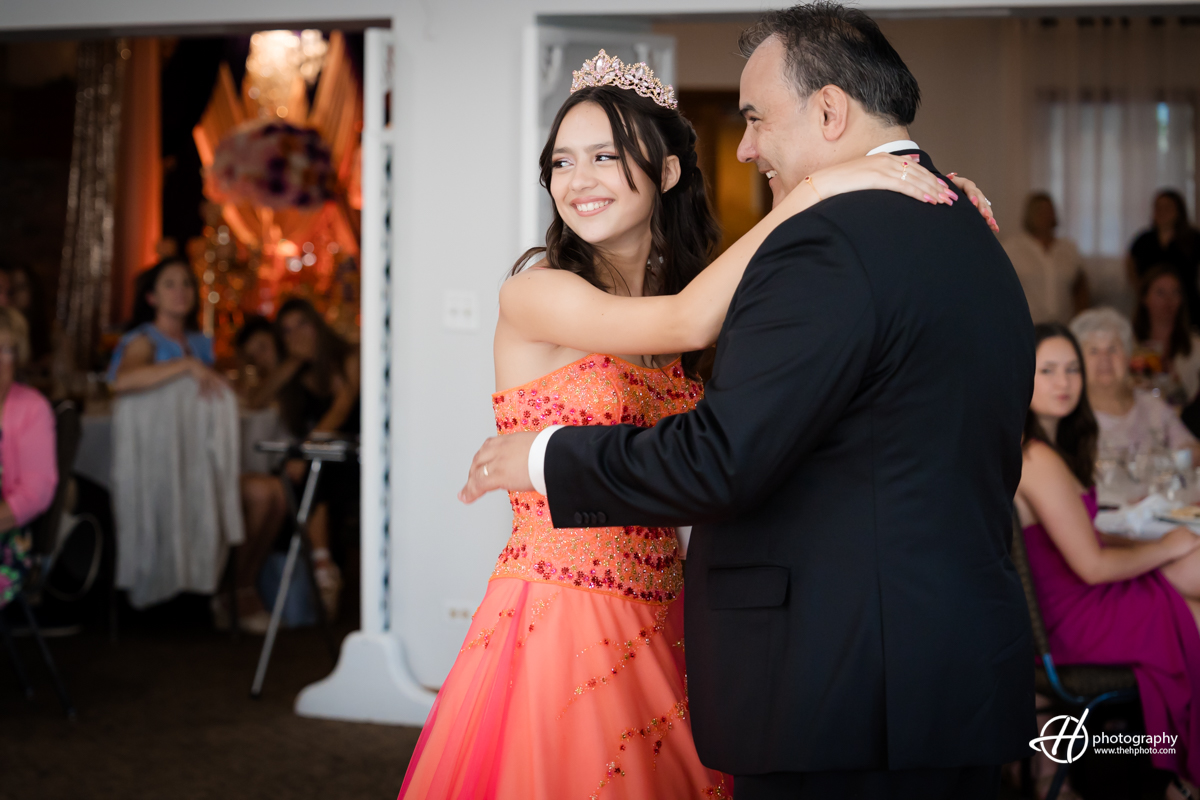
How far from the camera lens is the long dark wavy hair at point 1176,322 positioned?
6129mm

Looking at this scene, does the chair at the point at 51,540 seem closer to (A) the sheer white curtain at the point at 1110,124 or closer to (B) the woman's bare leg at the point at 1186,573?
(B) the woman's bare leg at the point at 1186,573

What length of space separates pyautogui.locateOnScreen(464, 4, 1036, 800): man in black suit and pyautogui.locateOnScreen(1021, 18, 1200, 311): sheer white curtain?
290 inches

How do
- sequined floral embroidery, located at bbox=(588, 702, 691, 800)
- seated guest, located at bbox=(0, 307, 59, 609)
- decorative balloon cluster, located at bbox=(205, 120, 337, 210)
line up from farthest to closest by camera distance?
decorative balloon cluster, located at bbox=(205, 120, 337, 210)
seated guest, located at bbox=(0, 307, 59, 609)
sequined floral embroidery, located at bbox=(588, 702, 691, 800)

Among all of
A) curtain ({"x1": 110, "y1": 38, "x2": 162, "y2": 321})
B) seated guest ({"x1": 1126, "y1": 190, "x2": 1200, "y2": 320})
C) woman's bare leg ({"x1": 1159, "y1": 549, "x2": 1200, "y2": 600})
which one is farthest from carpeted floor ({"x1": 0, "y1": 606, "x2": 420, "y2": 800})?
seated guest ({"x1": 1126, "y1": 190, "x2": 1200, "y2": 320})

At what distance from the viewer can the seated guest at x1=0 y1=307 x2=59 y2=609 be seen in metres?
3.70

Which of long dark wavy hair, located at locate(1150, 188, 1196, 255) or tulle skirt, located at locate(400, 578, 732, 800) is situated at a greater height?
long dark wavy hair, located at locate(1150, 188, 1196, 255)

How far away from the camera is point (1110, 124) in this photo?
7977mm

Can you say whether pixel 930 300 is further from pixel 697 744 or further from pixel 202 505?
pixel 202 505

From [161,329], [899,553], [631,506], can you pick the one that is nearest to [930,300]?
[899,553]

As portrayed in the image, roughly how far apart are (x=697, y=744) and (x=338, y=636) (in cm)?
374

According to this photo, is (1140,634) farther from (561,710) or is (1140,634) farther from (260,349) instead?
(260,349)

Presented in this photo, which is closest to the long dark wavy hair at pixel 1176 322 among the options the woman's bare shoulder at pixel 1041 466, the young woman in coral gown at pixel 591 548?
the woman's bare shoulder at pixel 1041 466

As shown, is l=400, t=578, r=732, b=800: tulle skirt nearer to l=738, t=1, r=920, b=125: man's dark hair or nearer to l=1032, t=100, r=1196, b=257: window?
l=738, t=1, r=920, b=125: man's dark hair

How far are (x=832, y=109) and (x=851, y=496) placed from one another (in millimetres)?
523
